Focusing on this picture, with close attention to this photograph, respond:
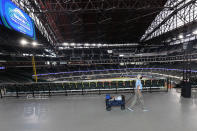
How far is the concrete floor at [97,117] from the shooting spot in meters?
3.13

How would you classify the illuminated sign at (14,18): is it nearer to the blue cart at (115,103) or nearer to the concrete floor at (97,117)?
the concrete floor at (97,117)

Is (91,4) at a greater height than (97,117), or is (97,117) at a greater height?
(91,4)

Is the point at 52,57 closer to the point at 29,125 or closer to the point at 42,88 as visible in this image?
the point at 42,88

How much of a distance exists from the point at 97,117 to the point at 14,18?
226 inches

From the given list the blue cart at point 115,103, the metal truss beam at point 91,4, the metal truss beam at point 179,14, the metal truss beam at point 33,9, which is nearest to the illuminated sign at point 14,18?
the metal truss beam at point 91,4

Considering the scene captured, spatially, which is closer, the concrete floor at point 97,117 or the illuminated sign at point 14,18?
the concrete floor at point 97,117

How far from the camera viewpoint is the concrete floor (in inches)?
123

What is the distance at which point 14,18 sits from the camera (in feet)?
15.0

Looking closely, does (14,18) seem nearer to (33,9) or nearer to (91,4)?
(33,9)

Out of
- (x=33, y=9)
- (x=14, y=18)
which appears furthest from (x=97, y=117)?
(x=33, y=9)

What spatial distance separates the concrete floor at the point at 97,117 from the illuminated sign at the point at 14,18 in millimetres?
3774

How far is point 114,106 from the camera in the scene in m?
4.41

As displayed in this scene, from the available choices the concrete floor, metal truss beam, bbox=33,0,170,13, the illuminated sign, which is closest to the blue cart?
the concrete floor

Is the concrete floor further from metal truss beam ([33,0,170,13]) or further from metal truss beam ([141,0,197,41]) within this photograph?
metal truss beam ([141,0,197,41])
